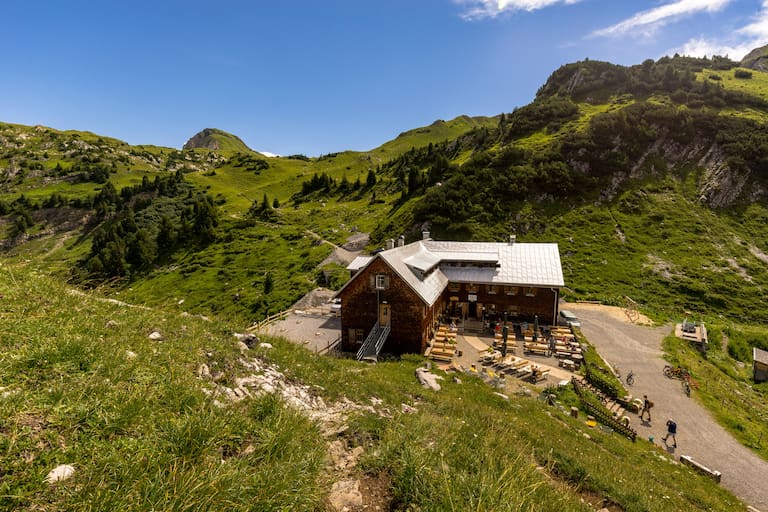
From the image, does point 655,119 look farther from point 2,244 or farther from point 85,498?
point 2,244

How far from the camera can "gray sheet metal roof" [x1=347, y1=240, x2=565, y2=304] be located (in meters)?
35.7

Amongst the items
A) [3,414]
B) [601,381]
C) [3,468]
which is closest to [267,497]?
[3,468]

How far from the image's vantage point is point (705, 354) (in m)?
33.8

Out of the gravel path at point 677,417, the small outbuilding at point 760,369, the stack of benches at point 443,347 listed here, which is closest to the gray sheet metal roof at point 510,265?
the gravel path at point 677,417

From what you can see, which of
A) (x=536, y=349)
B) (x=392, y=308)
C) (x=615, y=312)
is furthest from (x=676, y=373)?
(x=392, y=308)

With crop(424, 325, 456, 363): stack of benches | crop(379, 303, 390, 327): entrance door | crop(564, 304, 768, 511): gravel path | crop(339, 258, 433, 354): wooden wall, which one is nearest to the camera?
crop(564, 304, 768, 511): gravel path

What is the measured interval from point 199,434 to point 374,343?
24.5 meters

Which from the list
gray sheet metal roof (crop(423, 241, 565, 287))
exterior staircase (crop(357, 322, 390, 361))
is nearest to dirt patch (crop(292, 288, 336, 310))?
Answer: gray sheet metal roof (crop(423, 241, 565, 287))

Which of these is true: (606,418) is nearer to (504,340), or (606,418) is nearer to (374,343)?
(504,340)

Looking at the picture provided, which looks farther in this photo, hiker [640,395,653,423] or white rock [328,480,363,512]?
hiker [640,395,653,423]

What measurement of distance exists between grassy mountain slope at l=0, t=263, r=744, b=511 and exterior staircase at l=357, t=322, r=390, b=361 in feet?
50.3

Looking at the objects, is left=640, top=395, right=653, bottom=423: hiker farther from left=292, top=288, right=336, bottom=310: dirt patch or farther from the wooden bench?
left=292, top=288, right=336, bottom=310: dirt patch

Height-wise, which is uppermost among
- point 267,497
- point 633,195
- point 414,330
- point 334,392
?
point 633,195

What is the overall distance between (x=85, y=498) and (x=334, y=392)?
8025 millimetres
